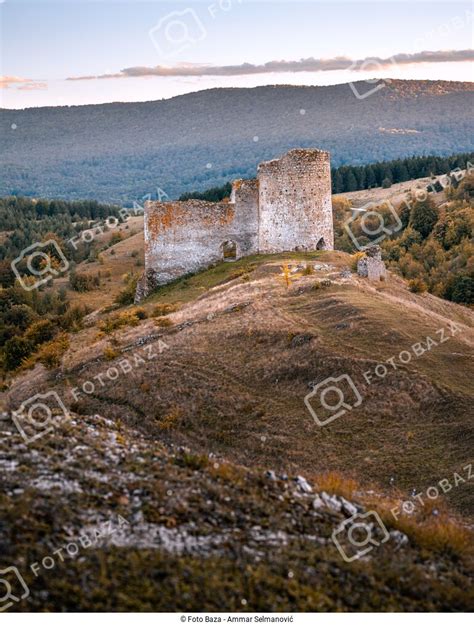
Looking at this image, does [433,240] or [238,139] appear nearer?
[433,240]

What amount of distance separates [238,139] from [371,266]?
156 metres

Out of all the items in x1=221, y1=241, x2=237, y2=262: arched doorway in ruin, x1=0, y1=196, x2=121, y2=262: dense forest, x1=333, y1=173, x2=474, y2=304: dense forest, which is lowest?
x1=0, y1=196, x2=121, y2=262: dense forest

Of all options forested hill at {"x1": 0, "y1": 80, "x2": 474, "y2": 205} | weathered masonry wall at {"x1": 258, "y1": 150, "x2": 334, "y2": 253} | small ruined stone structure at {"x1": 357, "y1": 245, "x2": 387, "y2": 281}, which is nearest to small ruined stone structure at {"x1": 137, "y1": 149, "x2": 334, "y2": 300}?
weathered masonry wall at {"x1": 258, "y1": 150, "x2": 334, "y2": 253}

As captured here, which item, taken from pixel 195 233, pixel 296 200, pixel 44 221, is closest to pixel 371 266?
pixel 296 200

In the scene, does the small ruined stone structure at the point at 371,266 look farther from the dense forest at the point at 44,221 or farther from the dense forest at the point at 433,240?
the dense forest at the point at 44,221

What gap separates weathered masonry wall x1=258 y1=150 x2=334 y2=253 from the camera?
35.2 m

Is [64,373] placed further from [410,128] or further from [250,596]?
[410,128]

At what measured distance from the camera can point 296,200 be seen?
35.2 m

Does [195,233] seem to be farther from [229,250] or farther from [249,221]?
[249,221]

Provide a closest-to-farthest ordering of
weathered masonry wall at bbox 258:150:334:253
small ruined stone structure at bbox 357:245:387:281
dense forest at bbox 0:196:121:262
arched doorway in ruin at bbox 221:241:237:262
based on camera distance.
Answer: small ruined stone structure at bbox 357:245:387:281
weathered masonry wall at bbox 258:150:334:253
arched doorway in ruin at bbox 221:241:237:262
dense forest at bbox 0:196:121:262

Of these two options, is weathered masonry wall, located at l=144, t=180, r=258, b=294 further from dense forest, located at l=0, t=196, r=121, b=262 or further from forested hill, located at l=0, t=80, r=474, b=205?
forested hill, located at l=0, t=80, r=474, b=205

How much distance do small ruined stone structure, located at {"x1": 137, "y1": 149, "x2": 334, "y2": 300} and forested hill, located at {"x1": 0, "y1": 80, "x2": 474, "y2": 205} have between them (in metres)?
110

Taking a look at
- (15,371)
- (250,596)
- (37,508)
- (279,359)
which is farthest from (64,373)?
(250,596)

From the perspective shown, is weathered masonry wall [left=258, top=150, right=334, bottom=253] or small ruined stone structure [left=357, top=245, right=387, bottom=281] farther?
weathered masonry wall [left=258, top=150, right=334, bottom=253]
